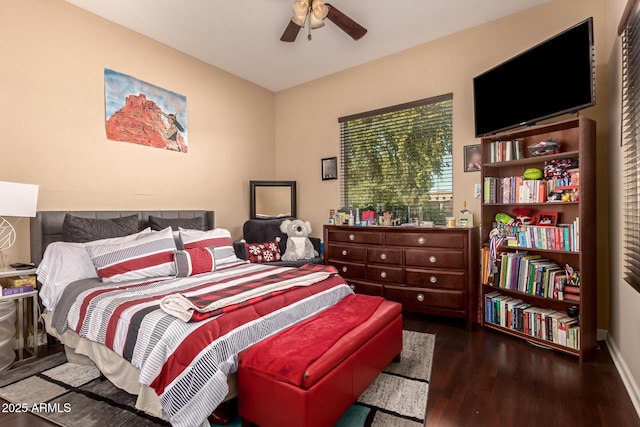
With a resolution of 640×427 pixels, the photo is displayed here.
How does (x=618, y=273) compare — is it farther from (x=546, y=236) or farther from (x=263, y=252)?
(x=263, y=252)

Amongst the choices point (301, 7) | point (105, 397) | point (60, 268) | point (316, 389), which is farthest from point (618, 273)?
point (60, 268)

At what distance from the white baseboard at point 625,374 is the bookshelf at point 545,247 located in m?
0.14

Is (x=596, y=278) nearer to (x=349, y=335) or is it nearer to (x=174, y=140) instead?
(x=349, y=335)

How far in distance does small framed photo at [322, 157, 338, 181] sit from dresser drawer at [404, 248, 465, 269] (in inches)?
63.2

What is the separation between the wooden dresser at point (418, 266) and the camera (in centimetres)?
306

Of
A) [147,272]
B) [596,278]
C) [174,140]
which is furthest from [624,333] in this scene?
A: [174,140]

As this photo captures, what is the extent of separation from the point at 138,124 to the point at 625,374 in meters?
4.49

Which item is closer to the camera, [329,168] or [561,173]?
[561,173]

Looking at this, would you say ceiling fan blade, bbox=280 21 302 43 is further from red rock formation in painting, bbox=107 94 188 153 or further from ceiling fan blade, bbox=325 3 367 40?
red rock formation in painting, bbox=107 94 188 153

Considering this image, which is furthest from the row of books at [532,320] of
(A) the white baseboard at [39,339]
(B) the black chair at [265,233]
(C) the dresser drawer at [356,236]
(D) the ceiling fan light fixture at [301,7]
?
(A) the white baseboard at [39,339]

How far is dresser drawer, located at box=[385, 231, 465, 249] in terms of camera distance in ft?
10.2

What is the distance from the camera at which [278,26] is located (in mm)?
3334

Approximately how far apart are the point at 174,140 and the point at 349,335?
120 inches

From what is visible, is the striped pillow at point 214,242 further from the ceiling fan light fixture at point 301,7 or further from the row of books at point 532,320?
the row of books at point 532,320
